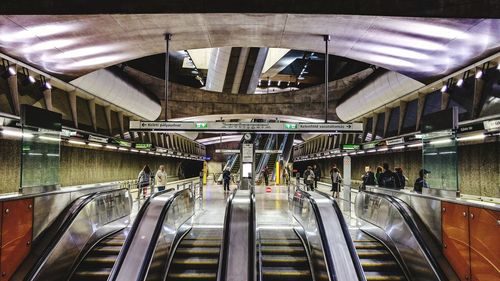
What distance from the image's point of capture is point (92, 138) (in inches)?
491

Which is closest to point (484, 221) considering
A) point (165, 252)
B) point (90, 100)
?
point (165, 252)

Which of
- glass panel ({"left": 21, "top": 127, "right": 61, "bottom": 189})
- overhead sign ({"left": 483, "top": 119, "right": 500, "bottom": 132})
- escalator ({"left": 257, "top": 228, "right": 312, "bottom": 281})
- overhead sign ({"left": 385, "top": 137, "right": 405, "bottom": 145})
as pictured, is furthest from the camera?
overhead sign ({"left": 385, "top": 137, "right": 405, "bottom": 145})

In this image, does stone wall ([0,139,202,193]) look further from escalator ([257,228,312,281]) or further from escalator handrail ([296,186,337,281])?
escalator handrail ([296,186,337,281])

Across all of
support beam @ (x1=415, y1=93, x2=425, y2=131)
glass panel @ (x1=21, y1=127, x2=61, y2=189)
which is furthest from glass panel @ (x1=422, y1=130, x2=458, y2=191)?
support beam @ (x1=415, y1=93, x2=425, y2=131)

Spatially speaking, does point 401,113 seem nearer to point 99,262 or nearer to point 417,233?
point 417,233

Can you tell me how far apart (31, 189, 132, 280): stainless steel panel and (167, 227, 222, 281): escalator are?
148cm

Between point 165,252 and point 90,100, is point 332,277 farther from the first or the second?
point 90,100

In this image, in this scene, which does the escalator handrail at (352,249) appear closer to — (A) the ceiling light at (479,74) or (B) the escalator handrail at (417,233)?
(B) the escalator handrail at (417,233)

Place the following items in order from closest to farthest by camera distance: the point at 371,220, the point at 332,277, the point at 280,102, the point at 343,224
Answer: the point at 332,277 → the point at 343,224 → the point at 371,220 → the point at 280,102

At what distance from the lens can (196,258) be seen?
575cm

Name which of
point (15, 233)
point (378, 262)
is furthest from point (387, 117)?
point (15, 233)

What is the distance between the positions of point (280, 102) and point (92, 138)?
10.1 m

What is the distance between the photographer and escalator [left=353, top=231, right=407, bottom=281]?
205 inches

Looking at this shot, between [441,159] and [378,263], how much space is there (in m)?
1.91
